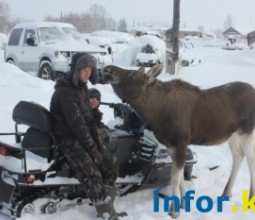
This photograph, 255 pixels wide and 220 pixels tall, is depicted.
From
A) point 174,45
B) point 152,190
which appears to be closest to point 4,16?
point 174,45

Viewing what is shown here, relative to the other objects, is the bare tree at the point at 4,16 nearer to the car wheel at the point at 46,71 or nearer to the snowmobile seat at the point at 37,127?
the car wheel at the point at 46,71

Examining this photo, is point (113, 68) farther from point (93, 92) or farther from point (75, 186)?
point (75, 186)

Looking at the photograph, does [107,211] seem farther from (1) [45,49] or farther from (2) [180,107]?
(1) [45,49]

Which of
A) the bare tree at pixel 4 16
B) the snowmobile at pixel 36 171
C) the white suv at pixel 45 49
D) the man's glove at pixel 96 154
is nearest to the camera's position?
the snowmobile at pixel 36 171

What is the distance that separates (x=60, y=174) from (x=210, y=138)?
1.92 metres

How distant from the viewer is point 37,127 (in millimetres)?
4957

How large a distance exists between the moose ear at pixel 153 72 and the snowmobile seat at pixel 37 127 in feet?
4.25

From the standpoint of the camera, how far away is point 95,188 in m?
5.00

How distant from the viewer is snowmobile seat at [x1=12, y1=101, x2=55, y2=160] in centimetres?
493

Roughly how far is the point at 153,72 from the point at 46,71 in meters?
10.5

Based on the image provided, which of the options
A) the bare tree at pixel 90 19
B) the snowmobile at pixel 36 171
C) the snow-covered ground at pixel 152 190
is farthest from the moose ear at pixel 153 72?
the bare tree at pixel 90 19

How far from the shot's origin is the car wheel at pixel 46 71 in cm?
1536

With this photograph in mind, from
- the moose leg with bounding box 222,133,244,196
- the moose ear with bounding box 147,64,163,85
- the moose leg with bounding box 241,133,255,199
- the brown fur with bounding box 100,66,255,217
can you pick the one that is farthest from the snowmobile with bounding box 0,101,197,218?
the moose leg with bounding box 241,133,255,199

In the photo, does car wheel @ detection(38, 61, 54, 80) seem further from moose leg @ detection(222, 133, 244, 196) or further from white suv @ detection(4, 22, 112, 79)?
moose leg @ detection(222, 133, 244, 196)
